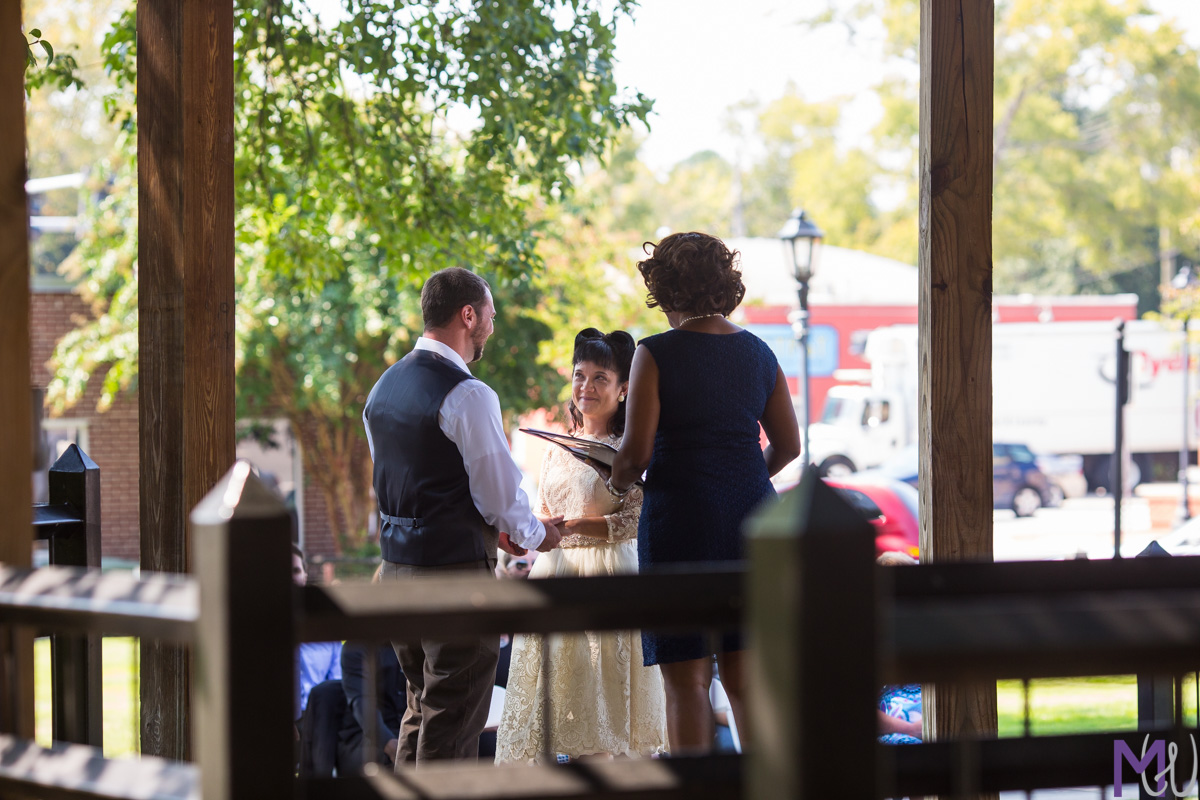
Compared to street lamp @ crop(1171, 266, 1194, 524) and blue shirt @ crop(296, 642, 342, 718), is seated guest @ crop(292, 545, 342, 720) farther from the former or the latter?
street lamp @ crop(1171, 266, 1194, 524)

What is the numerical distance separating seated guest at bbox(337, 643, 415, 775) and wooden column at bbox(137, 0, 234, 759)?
3.79ft

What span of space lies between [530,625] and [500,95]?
176 inches

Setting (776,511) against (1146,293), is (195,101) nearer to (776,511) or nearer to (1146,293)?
(776,511)

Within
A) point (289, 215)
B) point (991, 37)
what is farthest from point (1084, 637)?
point (289, 215)

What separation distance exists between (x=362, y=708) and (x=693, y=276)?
2431mm

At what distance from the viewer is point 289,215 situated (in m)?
6.12

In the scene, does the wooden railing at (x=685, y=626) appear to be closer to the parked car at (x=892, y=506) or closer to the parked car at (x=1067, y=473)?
the parked car at (x=892, y=506)

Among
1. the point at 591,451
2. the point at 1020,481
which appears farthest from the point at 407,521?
the point at 1020,481

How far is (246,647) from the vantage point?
4.15 feet

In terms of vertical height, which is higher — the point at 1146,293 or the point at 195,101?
the point at 1146,293

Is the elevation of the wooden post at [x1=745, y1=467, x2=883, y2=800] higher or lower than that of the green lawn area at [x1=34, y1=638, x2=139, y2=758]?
higher

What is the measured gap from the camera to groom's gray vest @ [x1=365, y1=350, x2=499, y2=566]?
3.45 meters

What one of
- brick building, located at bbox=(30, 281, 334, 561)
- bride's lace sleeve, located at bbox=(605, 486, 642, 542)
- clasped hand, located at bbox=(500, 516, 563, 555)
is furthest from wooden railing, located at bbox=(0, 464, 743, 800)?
brick building, located at bbox=(30, 281, 334, 561)

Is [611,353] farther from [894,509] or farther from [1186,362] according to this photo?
[1186,362]
